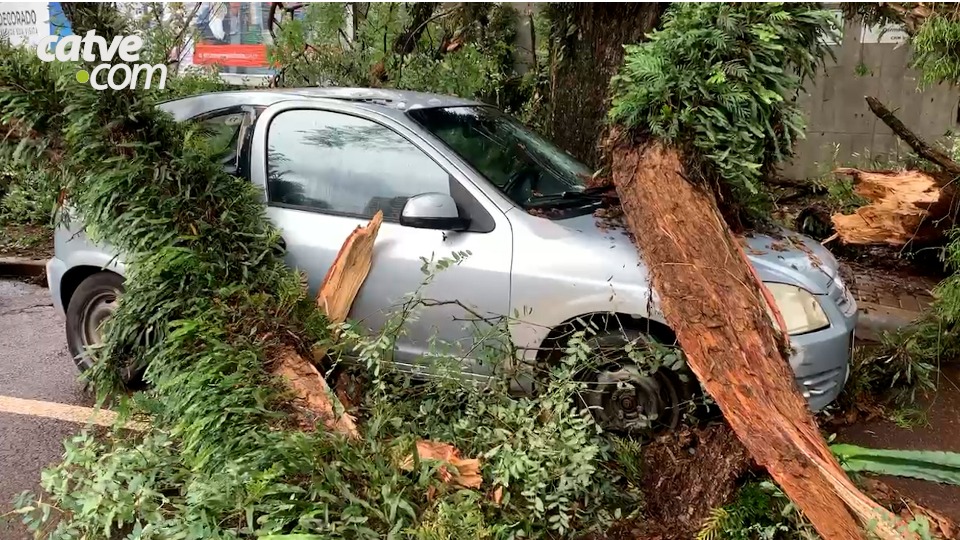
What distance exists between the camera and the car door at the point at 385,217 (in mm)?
3516

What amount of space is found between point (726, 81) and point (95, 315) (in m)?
3.83

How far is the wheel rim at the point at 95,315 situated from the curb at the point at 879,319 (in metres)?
4.86

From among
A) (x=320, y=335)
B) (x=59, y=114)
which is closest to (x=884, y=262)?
(x=320, y=335)

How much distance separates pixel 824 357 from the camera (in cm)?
331

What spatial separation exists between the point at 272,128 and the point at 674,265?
237 cm

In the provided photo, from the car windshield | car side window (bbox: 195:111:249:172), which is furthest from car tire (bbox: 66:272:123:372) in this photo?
the car windshield

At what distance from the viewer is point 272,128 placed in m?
4.07

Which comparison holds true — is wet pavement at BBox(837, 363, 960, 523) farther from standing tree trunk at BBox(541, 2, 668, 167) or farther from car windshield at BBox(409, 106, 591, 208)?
standing tree trunk at BBox(541, 2, 668, 167)

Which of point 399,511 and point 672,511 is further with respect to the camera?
point 672,511

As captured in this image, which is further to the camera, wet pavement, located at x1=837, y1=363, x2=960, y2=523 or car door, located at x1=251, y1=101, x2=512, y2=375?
car door, located at x1=251, y1=101, x2=512, y2=375

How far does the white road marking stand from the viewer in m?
4.07

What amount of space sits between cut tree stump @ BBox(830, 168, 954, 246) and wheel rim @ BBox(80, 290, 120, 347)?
5154mm

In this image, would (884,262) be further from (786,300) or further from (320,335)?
(320,335)

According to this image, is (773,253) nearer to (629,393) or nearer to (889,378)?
(629,393)
